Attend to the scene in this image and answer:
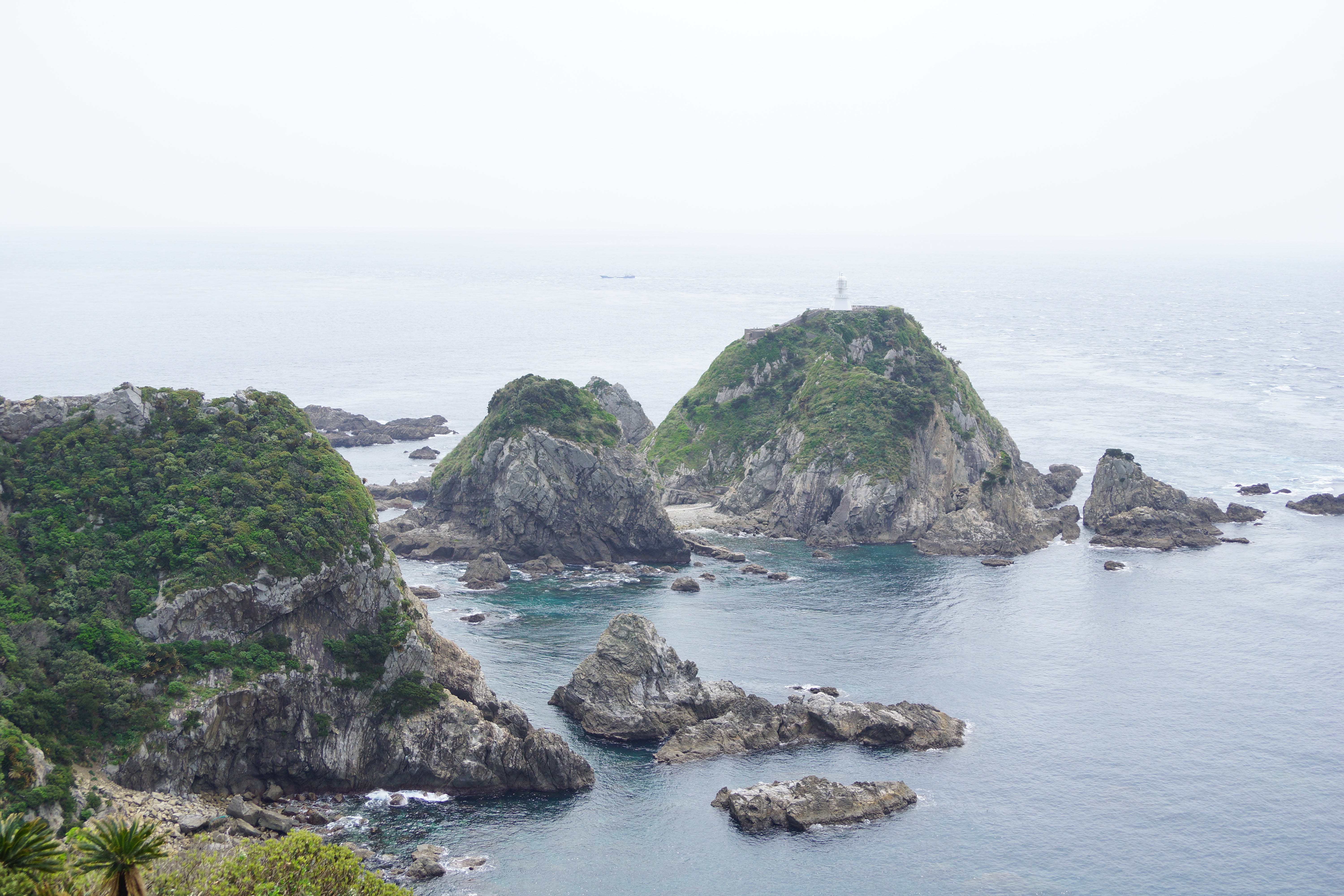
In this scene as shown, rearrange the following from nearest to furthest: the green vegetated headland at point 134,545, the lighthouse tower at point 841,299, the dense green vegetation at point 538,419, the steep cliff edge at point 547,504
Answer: the green vegetated headland at point 134,545
the steep cliff edge at point 547,504
the dense green vegetation at point 538,419
the lighthouse tower at point 841,299

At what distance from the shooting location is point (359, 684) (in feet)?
214

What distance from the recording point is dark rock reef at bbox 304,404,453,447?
6284 inches

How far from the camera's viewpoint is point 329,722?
64.1 m

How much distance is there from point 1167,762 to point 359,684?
49.8 metres

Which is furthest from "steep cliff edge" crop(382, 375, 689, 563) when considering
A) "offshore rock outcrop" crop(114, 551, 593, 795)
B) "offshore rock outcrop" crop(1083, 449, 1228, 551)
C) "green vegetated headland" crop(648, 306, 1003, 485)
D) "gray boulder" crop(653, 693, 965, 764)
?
"offshore rock outcrop" crop(1083, 449, 1228, 551)

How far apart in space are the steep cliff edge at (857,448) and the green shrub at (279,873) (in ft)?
266

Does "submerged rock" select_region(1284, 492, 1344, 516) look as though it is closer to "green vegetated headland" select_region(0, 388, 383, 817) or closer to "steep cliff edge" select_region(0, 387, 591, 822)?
"steep cliff edge" select_region(0, 387, 591, 822)

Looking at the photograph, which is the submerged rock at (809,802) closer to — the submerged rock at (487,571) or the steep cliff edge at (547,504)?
the submerged rock at (487,571)

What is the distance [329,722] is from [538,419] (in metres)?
55.3

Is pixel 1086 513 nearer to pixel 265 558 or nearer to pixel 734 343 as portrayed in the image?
pixel 734 343

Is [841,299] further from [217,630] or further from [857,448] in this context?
[217,630]

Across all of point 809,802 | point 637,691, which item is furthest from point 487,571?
point 809,802

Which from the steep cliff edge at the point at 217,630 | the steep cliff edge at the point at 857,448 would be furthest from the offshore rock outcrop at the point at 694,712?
the steep cliff edge at the point at 857,448

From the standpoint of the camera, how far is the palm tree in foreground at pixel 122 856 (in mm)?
28547
